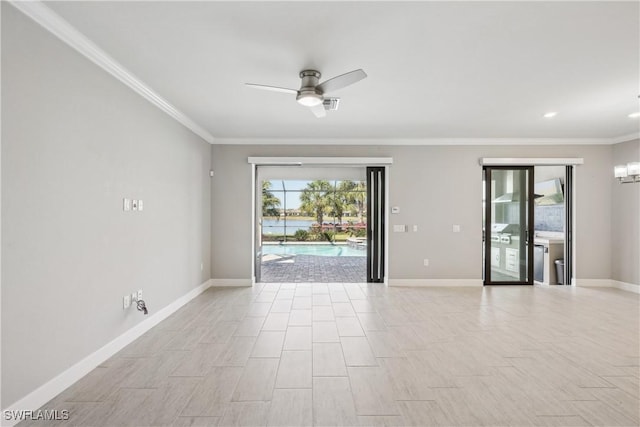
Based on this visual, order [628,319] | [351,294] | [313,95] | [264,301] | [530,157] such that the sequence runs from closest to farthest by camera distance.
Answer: [313,95] → [628,319] → [264,301] → [351,294] → [530,157]

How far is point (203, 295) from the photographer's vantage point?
16.3 feet

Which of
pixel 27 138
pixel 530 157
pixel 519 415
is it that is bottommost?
pixel 519 415

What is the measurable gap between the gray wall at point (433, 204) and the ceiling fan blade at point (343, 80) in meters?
2.96

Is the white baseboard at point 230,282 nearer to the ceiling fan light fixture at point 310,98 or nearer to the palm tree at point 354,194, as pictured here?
the ceiling fan light fixture at point 310,98

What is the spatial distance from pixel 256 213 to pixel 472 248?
3944 mm

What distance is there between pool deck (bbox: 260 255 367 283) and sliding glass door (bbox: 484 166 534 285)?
7.97 feet

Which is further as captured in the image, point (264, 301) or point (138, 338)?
point (264, 301)

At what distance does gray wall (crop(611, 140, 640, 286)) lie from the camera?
17.1 feet

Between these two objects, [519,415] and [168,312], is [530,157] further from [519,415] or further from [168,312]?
[168,312]

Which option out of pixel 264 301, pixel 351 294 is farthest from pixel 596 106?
pixel 264 301

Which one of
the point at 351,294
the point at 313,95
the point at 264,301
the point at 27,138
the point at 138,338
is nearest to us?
the point at 27,138

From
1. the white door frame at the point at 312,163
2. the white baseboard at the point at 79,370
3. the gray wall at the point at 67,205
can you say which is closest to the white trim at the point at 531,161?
the white door frame at the point at 312,163

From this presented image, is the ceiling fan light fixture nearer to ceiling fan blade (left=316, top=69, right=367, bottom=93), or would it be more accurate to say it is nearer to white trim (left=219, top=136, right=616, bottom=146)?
ceiling fan blade (left=316, top=69, right=367, bottom=93)

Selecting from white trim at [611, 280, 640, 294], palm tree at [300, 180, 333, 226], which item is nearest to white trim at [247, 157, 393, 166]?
white trim at [611, 280, 640, 294]
